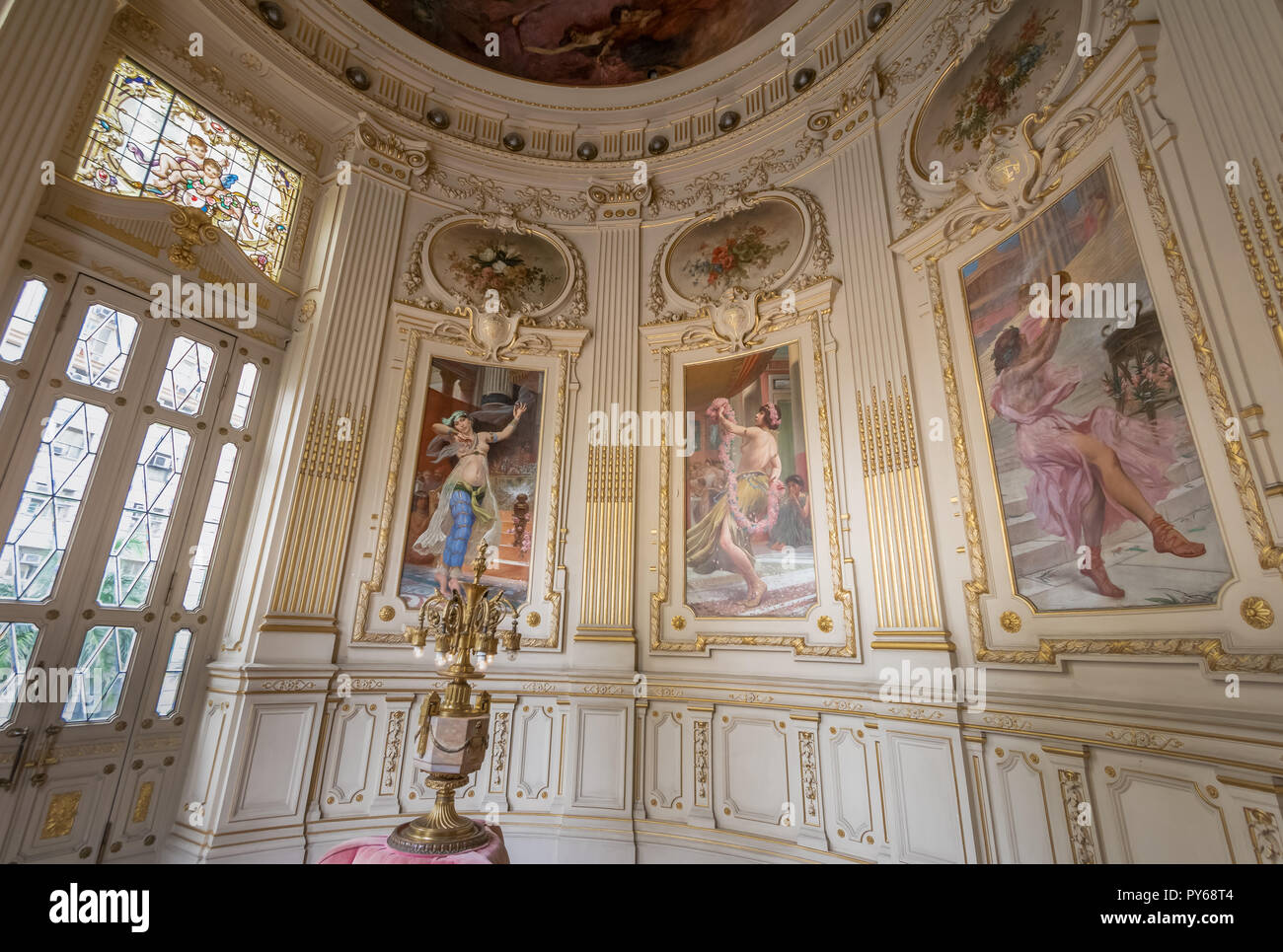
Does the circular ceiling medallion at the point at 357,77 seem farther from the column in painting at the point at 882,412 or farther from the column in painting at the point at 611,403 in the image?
the column in painting at the point at 882,412

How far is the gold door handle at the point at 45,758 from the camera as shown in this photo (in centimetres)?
468

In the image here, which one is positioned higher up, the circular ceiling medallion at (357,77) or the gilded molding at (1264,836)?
the circular ceiling medallion at (357,77)

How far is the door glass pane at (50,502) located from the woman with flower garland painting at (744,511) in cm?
574

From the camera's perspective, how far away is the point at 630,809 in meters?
6.12

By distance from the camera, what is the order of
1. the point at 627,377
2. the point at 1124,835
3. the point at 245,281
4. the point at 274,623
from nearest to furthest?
the point at 1124,835 < the point at 274,623 < the point at 245,281 < the point at 627,377

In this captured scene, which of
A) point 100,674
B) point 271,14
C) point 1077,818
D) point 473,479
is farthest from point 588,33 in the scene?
point 1077,818

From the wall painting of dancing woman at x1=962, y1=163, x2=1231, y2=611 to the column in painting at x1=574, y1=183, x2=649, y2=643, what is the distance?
3.91 metres

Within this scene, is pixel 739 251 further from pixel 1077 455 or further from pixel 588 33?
pixel 1077 455

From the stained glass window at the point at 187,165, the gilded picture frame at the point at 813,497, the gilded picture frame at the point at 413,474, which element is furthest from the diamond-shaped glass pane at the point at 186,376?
the gilded picture frame at the point at 813,497

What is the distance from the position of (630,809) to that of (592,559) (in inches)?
105

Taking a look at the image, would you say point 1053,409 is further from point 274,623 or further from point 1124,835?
point 274,623

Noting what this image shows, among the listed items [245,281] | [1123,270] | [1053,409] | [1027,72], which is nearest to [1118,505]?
[1053,409]

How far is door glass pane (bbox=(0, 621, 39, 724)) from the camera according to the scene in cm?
459

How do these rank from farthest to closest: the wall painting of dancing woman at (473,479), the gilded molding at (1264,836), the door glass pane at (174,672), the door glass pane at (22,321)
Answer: the wall painting of dancing woman at (473,479) < the door glass pane at (174,672) < the door glass pane at (22,321) < the gilded molding at (1264,836)
